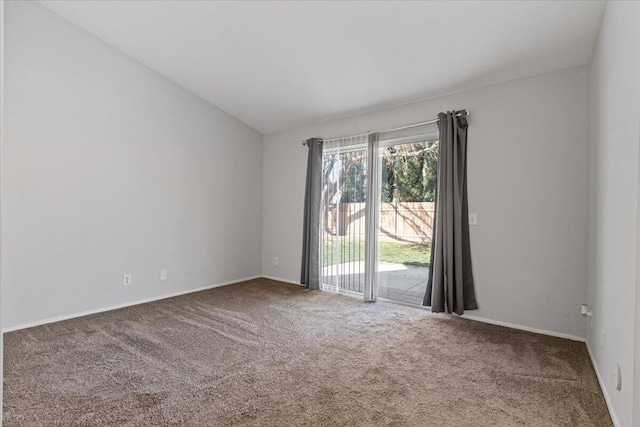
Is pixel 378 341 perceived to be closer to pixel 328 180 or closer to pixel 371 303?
pixel 371 303

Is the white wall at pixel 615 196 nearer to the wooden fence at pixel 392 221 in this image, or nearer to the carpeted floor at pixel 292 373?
the carpeted floor at pixel 292 373

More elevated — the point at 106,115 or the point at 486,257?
the point at 106,115

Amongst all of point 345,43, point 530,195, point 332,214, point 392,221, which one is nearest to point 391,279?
point 392,221

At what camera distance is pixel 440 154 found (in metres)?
3.50

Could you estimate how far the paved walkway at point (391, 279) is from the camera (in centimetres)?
387

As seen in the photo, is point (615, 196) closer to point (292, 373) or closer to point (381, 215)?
point (292, 373)

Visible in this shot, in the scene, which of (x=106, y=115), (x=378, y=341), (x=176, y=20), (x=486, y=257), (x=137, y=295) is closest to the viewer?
(x=378, y=341)

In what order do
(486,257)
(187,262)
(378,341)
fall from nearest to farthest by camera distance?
(378,341) → (486,257) → (187,262)

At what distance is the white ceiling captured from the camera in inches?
100

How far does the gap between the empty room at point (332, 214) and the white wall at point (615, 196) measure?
3 centimetres

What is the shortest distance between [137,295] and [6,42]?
2.71 m

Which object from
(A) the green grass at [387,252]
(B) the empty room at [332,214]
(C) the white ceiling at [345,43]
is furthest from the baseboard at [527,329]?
(C) the white ceiling at [345,43]

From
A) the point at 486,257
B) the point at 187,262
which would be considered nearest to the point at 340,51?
the point at 486,257

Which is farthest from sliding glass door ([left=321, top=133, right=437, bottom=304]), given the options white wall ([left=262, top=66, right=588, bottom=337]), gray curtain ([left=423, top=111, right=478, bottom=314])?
white wall ([left=262, top=66, right=588, bottom=337])
